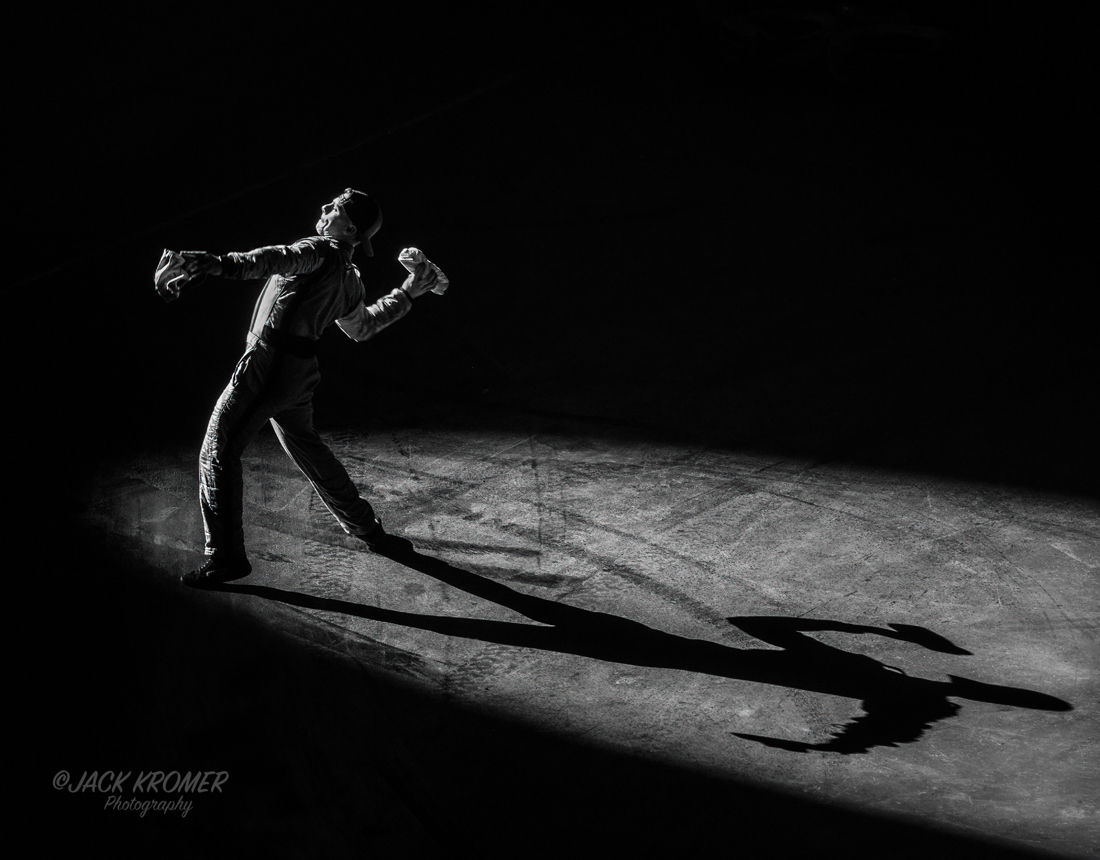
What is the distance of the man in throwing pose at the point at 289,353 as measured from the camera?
6137mm

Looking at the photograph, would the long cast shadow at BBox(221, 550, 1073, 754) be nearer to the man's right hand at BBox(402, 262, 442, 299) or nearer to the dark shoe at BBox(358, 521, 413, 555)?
the dark shoe at BBox(358, 521, 413, 555)

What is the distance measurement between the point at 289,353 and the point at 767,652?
275 cm

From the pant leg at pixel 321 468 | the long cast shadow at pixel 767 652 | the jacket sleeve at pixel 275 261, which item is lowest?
the long cast shadow at pixel 767 652

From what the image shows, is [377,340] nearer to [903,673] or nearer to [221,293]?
[221,293]

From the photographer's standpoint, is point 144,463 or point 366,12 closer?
point 144,463

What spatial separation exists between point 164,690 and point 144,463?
222 centimetres

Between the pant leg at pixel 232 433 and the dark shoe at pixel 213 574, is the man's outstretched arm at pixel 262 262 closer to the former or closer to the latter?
A: the pant leg at pixel 232 433

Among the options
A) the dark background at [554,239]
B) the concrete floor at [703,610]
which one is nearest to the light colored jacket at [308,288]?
the concrete floor at [703,610]

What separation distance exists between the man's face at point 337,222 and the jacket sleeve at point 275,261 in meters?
0.14

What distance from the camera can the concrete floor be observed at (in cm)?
527

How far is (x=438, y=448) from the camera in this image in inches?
305

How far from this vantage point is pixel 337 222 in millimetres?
6160

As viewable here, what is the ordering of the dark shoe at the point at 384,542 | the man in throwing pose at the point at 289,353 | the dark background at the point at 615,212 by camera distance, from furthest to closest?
the dark background at the point at 615,212, the dark shoe at the point at 384,542, the man in throwing pose at the point at 289,353

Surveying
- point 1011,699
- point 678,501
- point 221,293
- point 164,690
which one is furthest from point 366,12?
point 1011,699
